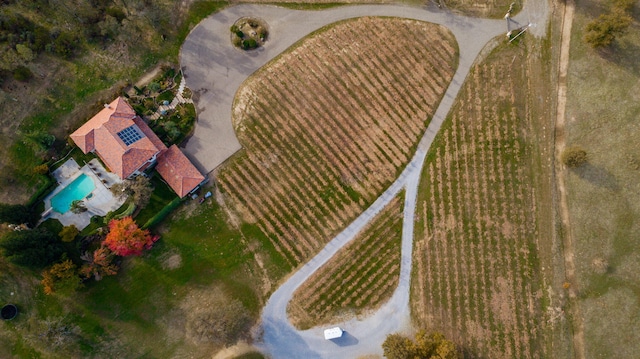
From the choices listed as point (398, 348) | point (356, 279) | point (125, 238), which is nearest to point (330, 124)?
point (356, 279)

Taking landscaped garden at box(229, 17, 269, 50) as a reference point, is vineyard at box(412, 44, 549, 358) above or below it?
below

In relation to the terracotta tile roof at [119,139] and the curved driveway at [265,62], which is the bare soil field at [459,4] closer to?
the curved driveway at [265,62]

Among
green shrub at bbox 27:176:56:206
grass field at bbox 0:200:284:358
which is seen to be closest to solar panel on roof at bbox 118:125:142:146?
grass field at bbox 0:200:284:358

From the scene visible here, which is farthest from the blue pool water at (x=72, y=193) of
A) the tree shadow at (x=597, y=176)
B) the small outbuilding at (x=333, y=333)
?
the tree shadow at (x=597, y=176)

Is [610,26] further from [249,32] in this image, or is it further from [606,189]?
[249,32]

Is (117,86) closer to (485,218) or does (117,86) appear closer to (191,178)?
(191,178)

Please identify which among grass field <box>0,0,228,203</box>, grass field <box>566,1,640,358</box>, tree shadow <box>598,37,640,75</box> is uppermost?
grass field <box>0,0,228,203</box>

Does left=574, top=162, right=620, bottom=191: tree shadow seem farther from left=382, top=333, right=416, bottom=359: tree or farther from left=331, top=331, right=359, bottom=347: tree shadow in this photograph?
left=331, top=331, right=359, bottom=347: tree shadow
